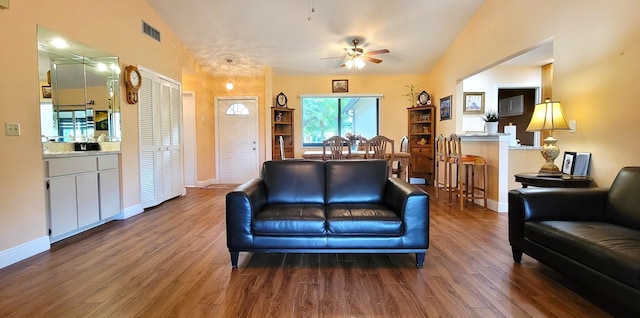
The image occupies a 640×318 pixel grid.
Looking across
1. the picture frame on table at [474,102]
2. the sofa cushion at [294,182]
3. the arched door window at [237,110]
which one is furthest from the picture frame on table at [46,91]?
the picture frame on table at [474,102]

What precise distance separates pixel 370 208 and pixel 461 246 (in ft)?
3.44

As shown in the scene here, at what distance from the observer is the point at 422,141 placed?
22.1 ft

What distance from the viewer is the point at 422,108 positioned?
673 cm

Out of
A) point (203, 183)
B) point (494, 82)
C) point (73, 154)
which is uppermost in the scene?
point (494, 82)

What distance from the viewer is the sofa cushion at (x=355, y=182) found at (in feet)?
9.72

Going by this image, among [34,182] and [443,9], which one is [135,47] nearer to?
[34,182]

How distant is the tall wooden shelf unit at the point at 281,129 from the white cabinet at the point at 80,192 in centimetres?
322

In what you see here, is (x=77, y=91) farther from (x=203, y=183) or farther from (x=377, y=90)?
(x=377, y=90)

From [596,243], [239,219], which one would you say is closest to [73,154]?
[239,219]

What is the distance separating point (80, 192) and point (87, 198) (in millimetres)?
127

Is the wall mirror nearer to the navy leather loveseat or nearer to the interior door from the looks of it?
the navy leather loveseat

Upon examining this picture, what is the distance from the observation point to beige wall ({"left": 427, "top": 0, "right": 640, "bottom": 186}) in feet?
8.58

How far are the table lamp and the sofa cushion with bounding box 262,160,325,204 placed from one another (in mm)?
2340

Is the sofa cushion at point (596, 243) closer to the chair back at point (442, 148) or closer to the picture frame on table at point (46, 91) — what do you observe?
the chair back at point (442, 148)
